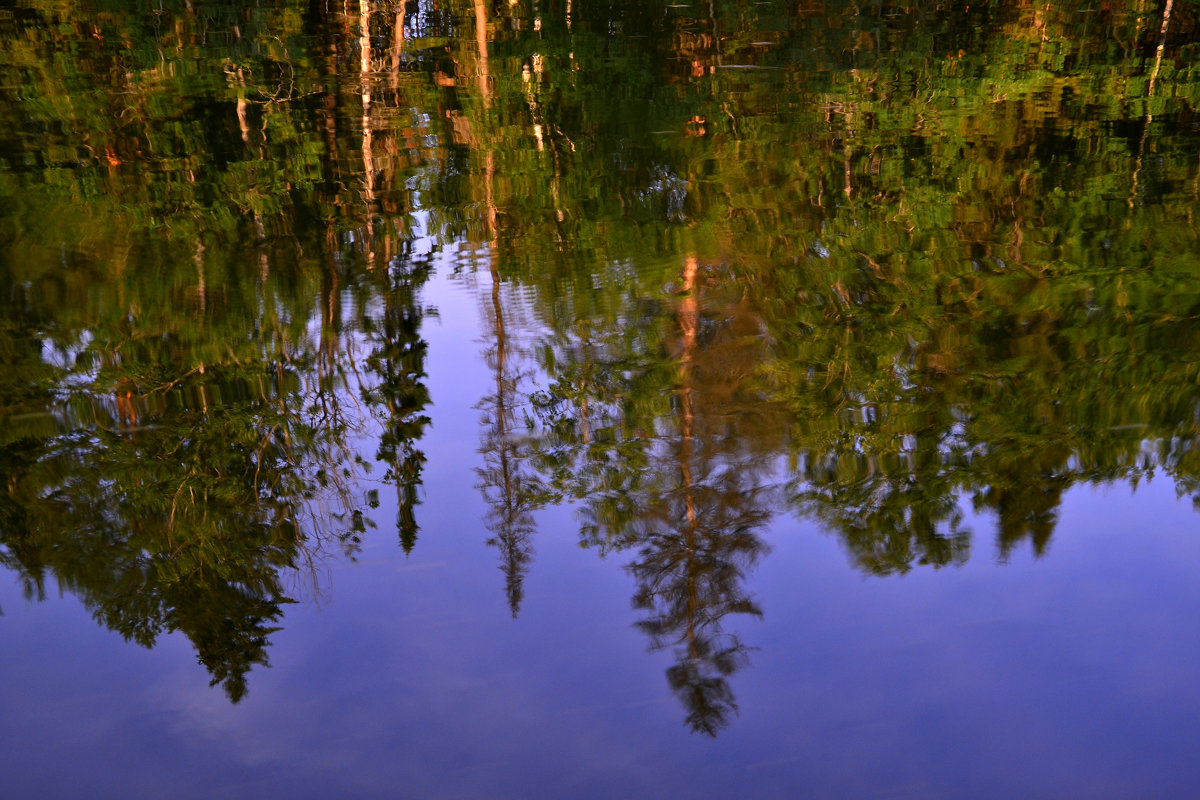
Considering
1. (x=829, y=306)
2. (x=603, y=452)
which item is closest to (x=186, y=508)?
(x=603, y=452)

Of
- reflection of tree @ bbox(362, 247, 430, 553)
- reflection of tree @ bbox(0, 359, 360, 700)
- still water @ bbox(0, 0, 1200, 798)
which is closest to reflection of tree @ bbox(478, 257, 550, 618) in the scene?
still water @ bbox(0, 0, 1200, 798)

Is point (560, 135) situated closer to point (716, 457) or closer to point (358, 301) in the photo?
point (358, 301)

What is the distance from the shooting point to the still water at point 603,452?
2.42m

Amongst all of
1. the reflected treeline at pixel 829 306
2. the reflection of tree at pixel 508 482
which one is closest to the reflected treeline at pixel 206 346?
the reflection of tree at pixel 508 482

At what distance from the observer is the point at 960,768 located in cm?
233

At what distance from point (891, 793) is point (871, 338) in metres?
2.17

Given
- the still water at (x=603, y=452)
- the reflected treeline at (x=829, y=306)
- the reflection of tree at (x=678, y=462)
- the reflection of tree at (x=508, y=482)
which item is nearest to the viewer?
the still water at (x=603, y=452)

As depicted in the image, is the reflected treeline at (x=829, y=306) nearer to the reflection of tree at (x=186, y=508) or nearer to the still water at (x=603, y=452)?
the still water at (x=603, y=452)

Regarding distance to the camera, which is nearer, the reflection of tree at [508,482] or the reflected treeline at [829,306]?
the reflection of tree at [508,482]

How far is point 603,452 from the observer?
3475mm

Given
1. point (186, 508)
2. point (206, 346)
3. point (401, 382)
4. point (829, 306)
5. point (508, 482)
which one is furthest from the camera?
point (829, 306)

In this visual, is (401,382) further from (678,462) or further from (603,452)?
(678,462)

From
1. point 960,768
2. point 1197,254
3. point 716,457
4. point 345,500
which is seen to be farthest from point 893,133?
point 960,768

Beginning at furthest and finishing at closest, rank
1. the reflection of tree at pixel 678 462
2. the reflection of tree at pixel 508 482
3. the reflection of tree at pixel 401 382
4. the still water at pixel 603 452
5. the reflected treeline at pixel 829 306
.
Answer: the reflection of tree at pixel 401 382, the reflected treeline at pixel 829 306, the reflection of tree at pixel 508 482, the reflection of tree at pixel 678 462, the still water at pixel 603 452
